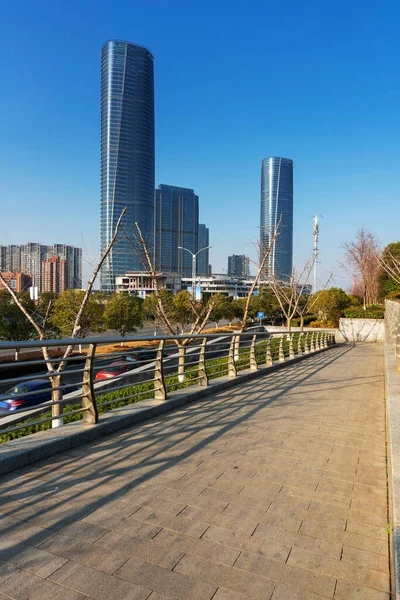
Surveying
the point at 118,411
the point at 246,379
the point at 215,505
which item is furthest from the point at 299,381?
the point at 215,505

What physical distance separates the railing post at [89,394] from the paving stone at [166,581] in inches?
107

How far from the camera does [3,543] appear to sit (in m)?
2.93

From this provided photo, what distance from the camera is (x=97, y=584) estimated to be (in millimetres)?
2566

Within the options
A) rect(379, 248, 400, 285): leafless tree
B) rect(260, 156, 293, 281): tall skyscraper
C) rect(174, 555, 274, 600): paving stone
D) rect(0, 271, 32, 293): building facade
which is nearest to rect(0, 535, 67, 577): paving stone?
rect(174, 555, 274, 600): paving stone

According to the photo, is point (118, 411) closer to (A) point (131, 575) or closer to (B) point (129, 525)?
(B) point (129, 525)

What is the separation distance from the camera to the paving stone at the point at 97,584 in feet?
8.13

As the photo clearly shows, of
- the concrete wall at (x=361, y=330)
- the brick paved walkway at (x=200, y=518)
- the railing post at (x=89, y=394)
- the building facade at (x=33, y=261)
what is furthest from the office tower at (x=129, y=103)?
the brick paved walkway at (x=200, y=518)

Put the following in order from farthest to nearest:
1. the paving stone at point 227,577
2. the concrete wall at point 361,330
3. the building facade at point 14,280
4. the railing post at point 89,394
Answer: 1. the concrete wall at point 361,330
2. the building facade at point 14,280
3. the railing post at point 89,394
4. the paving stone at point 227,577

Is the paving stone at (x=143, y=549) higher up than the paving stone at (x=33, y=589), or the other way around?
the paving stone at (x=33, y=589)

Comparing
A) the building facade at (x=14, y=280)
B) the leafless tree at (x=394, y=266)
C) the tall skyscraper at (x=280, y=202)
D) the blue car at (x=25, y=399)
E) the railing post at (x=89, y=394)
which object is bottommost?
the blue car at (x=25, y=399)

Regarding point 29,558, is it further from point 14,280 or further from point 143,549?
point 14,280

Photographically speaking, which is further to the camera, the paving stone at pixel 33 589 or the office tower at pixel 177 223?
the office tower at pixel 177 223

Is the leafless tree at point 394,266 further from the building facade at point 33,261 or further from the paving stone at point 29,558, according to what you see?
the paving stone at point 29,558

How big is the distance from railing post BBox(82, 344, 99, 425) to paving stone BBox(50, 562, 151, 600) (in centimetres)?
268
